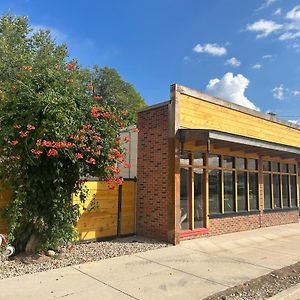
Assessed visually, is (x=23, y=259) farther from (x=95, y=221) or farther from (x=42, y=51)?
(x=42, y=51)

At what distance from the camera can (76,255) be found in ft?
27.1

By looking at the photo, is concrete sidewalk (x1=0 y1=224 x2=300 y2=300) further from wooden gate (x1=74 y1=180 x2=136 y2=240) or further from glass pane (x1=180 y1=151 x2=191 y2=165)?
glass pane (x1=180 y1=151 x2=191 y2=165)

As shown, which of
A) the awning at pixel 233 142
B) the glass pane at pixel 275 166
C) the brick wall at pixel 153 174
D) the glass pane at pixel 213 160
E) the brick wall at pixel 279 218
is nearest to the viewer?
the awning at pixel 233 142

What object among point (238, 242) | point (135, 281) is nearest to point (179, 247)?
point (238, 242)

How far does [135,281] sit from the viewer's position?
6477 mm

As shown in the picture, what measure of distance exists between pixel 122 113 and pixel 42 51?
17.0 m

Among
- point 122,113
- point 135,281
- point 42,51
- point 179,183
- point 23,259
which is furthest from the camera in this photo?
point 42,51

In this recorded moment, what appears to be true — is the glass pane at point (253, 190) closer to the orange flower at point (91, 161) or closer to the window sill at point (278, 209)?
the window sill at point (278, 209)

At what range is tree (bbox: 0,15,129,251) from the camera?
714 centimetres

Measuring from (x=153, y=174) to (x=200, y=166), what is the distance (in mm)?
1692

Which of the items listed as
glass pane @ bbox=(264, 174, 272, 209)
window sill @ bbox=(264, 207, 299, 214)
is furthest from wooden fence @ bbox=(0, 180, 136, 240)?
glass pane @ bbox=(264, 174, 272, 209)

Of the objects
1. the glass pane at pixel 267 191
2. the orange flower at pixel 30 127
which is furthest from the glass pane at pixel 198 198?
the orange flower at pixel 30 127

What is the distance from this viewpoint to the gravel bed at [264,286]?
582 cm

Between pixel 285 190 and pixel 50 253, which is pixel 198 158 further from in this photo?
pixel 285 190
